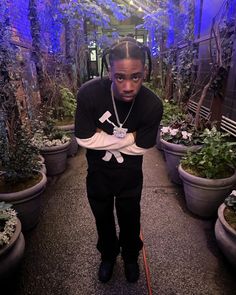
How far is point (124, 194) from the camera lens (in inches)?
56.7

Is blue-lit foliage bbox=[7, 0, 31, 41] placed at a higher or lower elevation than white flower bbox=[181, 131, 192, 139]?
higher

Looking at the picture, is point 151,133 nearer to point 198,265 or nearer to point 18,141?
point 198,265

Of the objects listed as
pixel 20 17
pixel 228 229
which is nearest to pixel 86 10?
pixel 20 17

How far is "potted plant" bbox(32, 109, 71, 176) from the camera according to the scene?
3064mm

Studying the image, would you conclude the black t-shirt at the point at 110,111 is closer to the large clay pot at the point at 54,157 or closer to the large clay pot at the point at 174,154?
the large clay pot at the point at 174,154

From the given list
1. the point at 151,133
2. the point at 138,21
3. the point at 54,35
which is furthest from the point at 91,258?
the point at 138,21

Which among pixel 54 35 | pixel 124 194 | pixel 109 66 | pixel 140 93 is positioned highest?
pixel 54 35

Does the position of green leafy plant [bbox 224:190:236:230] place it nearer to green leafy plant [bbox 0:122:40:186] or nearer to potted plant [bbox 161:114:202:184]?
potted plant [bbox 161:114:202:184]

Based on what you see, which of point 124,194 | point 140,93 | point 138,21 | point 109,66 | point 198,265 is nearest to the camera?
point 109,66

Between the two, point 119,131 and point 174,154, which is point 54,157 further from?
point 119,131

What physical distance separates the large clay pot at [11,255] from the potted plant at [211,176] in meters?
1.55

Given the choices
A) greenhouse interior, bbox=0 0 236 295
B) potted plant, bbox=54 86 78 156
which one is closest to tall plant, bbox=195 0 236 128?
greenhouse interior, bbox=0 0 236 295

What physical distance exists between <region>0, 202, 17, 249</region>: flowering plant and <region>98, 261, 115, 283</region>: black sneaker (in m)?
0.69

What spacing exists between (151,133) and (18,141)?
1.61 meters
